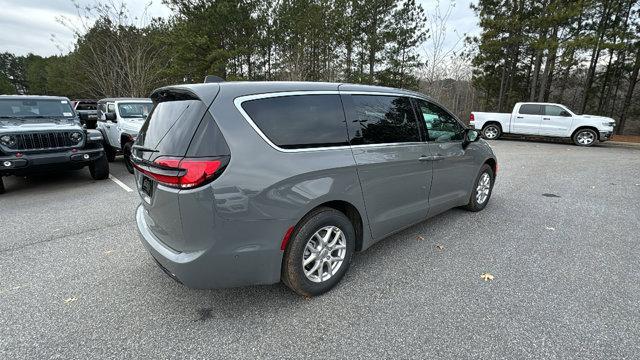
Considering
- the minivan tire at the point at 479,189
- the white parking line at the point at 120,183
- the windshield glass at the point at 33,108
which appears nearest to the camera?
the minivan tire at the point at 479,189

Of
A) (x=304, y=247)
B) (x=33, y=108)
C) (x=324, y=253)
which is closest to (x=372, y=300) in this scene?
(x=324, y=253)

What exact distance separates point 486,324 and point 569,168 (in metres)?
8.43

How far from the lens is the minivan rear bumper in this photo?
6.88 feet

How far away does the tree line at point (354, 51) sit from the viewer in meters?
17.6

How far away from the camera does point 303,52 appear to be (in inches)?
746

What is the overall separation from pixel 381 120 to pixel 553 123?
14572mm

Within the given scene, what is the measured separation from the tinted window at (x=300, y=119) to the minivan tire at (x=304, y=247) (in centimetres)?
58

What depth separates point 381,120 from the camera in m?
3.01

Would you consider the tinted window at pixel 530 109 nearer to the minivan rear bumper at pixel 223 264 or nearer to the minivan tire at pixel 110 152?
the minivan rear bumper at pixel 223 264

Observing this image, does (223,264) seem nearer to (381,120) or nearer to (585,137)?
(381,120)

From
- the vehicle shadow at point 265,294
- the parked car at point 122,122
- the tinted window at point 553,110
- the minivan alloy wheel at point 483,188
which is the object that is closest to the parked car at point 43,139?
the parked car at point 122,122

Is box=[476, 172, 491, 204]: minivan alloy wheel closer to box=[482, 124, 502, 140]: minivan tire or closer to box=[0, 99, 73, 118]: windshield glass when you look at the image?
box=[0, 99, 73, 118]: windshield glass

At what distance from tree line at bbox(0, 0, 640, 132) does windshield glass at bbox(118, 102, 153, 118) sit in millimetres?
10357

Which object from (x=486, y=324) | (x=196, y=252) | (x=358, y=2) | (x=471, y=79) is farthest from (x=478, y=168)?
(x=471, y=79)
